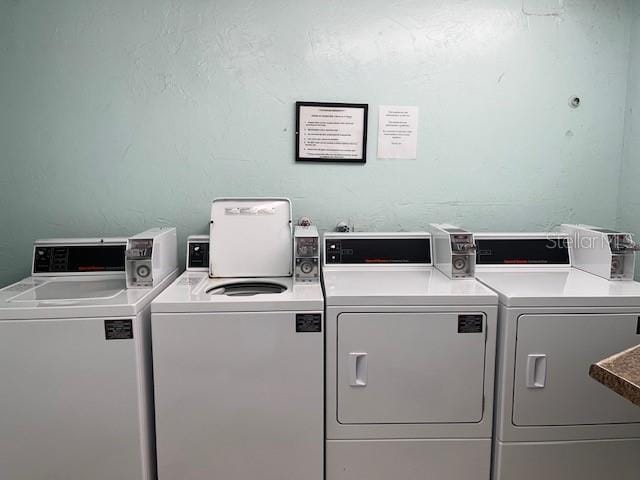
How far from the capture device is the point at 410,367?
69.6 inches

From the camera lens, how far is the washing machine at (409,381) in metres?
1.75

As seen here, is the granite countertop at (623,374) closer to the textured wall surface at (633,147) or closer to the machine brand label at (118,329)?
the machine brand label at (118,329)

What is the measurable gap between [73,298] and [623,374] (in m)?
1.92

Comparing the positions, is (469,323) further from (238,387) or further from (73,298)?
(73,298)

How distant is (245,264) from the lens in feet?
7.35

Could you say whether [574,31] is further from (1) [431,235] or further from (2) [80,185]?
(2) [80,185]

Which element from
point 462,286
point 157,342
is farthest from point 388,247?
point 157,342

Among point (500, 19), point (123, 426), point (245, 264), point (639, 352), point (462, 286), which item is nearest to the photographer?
point (639, 352)

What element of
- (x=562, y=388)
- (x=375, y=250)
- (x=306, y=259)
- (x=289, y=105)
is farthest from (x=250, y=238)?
(x=562, y=388)

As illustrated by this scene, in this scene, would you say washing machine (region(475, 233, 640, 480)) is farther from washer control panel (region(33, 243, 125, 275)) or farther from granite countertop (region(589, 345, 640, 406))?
washer control panel (region(33, 243, 125, 275))

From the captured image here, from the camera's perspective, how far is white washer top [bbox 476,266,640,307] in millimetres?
1728

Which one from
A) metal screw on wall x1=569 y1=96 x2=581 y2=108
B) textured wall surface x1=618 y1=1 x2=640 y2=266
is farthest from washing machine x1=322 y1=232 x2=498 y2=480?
metal screw on wall x1=569 y1=96 x2=581 y2=108

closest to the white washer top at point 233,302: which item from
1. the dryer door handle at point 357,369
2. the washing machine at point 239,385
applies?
the washing machine at point 239,385

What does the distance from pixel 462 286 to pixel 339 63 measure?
1.41 m
